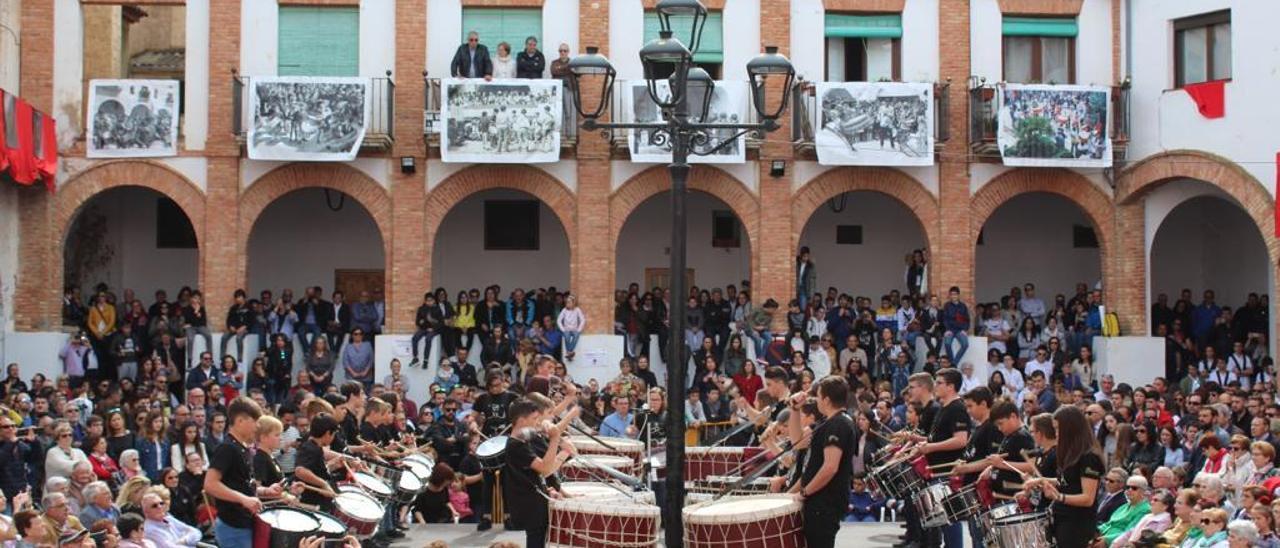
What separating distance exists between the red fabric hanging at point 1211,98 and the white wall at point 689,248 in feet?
27.1

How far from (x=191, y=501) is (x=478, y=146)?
11.4m

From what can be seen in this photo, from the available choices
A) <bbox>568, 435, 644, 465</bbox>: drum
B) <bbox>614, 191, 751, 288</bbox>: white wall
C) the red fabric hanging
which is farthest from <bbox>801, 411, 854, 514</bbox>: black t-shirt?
<bbox>614, 191, 751, 288</bbox>: white wall

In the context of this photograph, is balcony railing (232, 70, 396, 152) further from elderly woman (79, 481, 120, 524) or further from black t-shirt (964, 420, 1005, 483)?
black t-shirt (964, 420, 1005, 483)

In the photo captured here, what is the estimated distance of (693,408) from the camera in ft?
79.3

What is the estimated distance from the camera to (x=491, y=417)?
19.5 metres

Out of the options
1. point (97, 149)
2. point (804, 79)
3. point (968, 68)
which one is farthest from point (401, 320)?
point (968, 68)

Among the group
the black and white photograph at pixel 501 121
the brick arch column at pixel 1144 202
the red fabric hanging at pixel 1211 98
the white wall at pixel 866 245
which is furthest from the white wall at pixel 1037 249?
the black and white photograph at pixel 501 121

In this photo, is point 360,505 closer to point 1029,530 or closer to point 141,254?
point 1029,530

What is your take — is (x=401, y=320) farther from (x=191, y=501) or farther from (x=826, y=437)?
(x=826, y=437)

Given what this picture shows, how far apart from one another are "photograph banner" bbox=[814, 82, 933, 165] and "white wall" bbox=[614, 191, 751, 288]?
11.9 feet

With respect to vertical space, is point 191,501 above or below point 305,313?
below

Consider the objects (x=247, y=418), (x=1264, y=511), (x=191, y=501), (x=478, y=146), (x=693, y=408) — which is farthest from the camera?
(x=478, y=146)

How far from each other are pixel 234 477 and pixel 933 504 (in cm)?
568

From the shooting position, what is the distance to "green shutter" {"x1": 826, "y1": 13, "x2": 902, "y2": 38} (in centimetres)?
2934
